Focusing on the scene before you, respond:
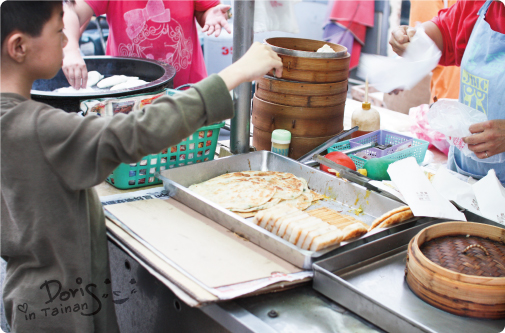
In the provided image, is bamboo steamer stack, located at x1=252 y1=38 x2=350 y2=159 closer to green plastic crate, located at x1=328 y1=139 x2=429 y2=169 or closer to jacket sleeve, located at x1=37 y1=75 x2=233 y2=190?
green plastic crate, located at x1=328 y1=139 x2=429 y2=169

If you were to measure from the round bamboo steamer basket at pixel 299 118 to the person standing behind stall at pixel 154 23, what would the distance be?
66 cm

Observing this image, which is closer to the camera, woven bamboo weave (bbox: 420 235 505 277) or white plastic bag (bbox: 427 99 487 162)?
woven bamboo weave (bbox: 420 235 505 277)

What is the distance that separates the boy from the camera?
1.08 meters

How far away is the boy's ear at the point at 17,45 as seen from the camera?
111 cm

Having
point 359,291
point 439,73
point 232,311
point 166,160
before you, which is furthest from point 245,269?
point 439,73

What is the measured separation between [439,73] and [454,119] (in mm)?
2247

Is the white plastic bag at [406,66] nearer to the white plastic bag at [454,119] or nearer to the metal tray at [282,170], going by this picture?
the white plastic bag at [454,119]

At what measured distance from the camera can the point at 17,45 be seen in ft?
3.70

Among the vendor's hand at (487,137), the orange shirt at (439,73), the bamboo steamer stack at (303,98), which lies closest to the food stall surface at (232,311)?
the bamboo steamer stack at (303,98)

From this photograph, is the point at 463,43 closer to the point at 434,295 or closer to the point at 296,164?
the point at 296,164

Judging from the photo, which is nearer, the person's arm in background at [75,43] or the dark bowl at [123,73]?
the dark bowl at [123,73]

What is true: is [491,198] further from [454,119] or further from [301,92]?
[301,92]

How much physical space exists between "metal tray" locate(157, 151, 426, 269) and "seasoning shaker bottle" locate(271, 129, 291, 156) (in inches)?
3.1

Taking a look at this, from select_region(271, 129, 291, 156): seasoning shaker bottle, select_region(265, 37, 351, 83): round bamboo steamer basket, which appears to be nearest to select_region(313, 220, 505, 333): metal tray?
select_region(271, 129, 291, 156): seasoning shaker bottle
